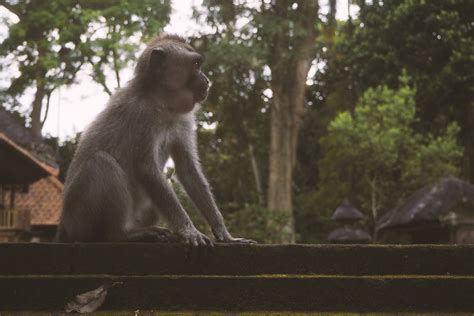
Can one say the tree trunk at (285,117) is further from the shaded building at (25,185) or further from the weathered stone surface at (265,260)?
the weathered stone surface at (265,260)

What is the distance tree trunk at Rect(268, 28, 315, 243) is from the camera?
2370 cm

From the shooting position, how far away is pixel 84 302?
13.1ft

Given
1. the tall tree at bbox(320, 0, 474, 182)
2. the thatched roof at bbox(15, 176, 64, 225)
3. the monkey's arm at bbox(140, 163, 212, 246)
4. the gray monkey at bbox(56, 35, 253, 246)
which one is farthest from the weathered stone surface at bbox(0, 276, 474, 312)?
the thatched roof at bbox(15, 176, 64, 225)

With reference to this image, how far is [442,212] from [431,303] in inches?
527

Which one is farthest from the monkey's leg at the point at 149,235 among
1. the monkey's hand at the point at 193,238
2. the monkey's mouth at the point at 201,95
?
the monkey's mouth at the point at 201,95

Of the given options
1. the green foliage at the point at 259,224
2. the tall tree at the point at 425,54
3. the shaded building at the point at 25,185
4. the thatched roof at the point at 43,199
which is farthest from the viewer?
the thatched roof at the point at 43,199

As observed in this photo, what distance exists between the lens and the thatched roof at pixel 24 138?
93.5 ft

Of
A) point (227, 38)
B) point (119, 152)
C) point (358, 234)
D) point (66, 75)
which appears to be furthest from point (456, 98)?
point (119, 152)

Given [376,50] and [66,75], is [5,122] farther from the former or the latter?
[376,50]

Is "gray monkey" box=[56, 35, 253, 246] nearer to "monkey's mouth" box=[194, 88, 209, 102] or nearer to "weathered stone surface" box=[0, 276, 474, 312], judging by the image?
"monkey's mouth" box=[194, 88, 209, 102]

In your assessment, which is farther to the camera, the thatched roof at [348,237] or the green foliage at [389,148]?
the green foliage at [389,148]

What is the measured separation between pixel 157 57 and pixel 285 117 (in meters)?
19.2

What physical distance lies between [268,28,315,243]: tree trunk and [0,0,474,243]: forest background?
0.04m

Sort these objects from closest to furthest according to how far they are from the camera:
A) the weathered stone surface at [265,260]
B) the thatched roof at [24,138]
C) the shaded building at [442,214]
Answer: the weathered stone surface at [265,260] < the shaded building at [442,214] < the thatched roof at [24,138]
